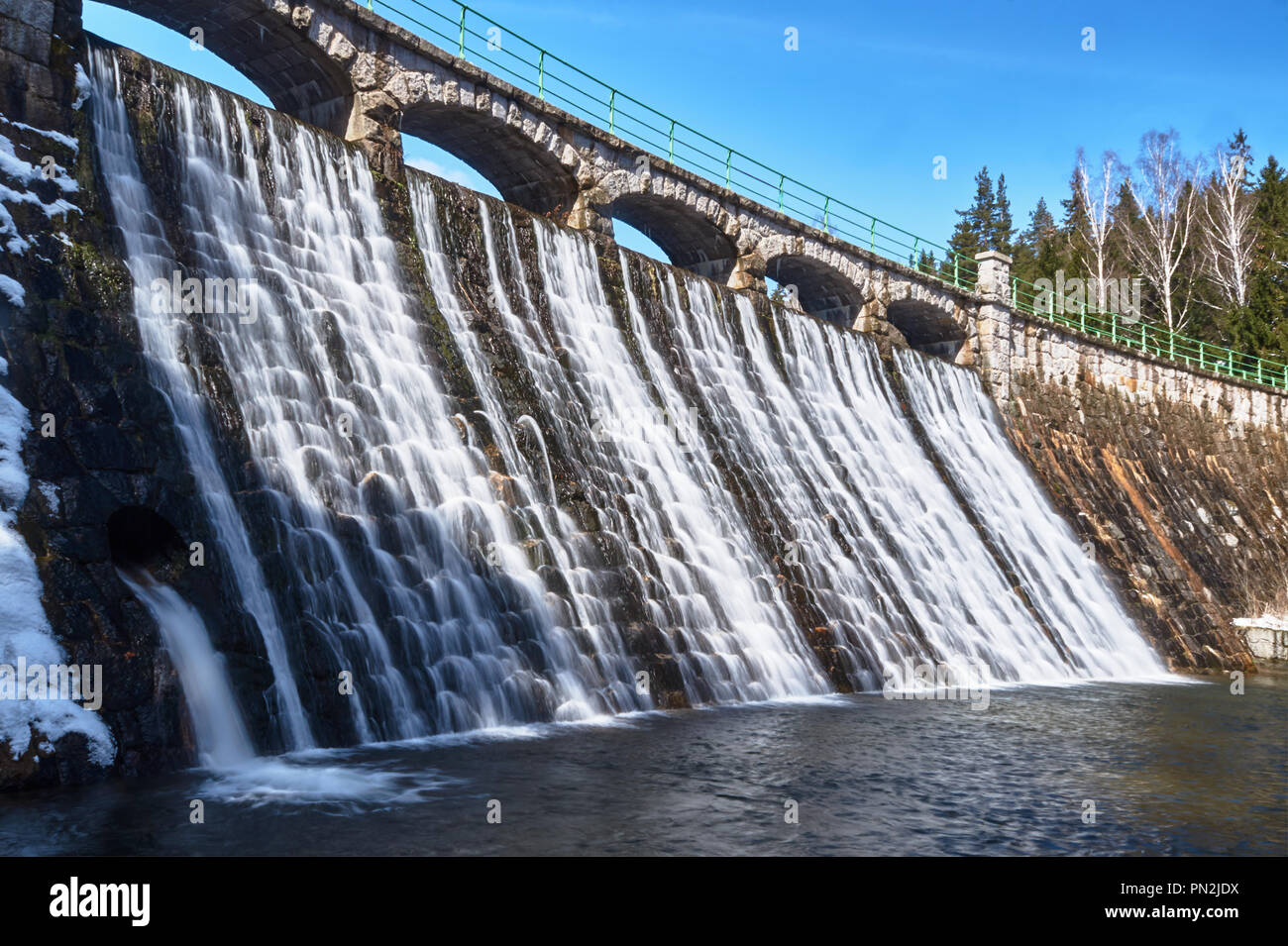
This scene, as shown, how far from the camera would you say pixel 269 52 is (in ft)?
48.5

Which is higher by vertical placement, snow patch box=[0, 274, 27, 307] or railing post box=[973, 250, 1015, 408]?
railing post box=[973, 250, 1015, 408]

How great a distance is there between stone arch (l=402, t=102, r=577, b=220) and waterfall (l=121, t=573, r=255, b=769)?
9715 mm

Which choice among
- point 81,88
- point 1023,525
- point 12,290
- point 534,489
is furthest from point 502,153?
point 1023,525

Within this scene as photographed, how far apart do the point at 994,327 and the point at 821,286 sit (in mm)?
5800

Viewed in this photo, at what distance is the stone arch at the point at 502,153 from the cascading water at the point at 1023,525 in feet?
31.9

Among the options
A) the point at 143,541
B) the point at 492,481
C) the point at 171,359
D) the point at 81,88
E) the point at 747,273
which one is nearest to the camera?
the point at 143,541

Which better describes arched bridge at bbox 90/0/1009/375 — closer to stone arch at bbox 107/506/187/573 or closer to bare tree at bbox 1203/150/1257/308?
stone arch at bbox 107/506/187/573

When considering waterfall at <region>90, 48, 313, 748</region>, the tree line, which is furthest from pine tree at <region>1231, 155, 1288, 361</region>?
waterfall at <region>90, 48, 313, 748</region>

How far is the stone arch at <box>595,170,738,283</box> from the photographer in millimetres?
19188

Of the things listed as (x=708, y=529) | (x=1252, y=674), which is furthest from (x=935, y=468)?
(x=708, y=529)

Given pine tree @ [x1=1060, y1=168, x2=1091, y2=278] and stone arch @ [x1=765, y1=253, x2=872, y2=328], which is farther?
pine tree @ [x1=1060, y1=168, x2=1091, y2=278]

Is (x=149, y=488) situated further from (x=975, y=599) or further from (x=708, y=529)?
(x=975, y=599)

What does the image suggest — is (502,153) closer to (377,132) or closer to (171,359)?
(377,132)

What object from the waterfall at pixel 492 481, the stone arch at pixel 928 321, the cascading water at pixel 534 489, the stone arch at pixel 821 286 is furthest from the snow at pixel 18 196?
the stone arch at pixel 928 321
